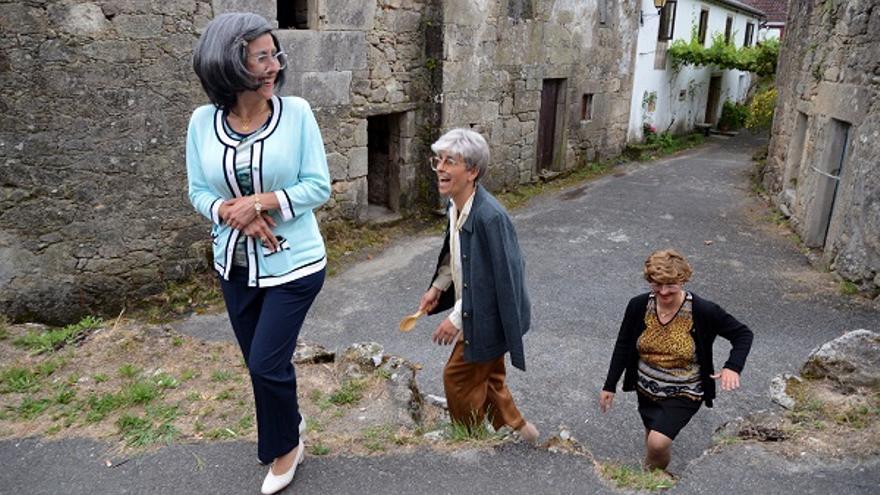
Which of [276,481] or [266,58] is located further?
[276,481]

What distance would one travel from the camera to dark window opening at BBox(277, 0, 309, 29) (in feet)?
A: 26.7

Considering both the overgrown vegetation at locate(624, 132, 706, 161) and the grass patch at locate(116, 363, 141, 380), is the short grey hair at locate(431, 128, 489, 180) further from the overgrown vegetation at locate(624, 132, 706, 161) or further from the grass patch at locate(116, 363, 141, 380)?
the overgrown vegetation at locate(624, 132, 706, 161)

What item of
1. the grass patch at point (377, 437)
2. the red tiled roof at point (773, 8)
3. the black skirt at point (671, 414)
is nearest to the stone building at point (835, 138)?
the black skirt at point (671, 414)

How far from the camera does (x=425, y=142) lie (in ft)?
32.3

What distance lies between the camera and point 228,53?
2307 mm

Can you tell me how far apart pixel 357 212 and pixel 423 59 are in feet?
8.16

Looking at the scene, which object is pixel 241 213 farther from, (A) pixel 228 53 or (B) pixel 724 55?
(B) pixel 724 55

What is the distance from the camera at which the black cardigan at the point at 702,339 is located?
3.14m

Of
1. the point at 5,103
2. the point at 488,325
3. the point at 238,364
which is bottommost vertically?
the point at 238,364

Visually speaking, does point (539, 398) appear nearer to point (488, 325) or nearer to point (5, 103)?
point (488, 325)

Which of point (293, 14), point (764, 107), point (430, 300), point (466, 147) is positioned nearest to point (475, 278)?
point (430, 300)

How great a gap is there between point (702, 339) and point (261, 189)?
220 centimetres

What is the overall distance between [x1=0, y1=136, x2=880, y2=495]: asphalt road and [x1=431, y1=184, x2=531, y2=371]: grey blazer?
19.7 inches

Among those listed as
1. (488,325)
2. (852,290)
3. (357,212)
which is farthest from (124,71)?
(852,290)
